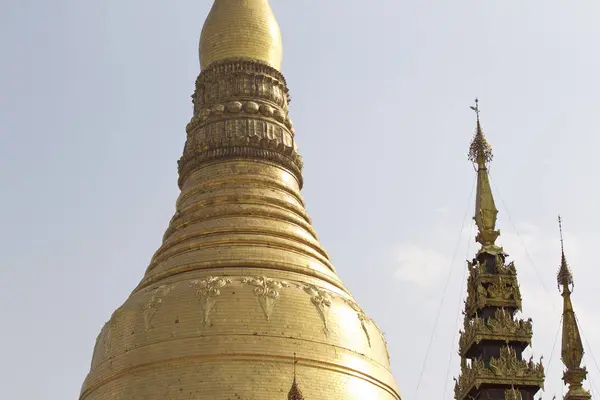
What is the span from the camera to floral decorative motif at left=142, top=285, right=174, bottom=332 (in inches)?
808

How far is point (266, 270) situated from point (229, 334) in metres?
2.23

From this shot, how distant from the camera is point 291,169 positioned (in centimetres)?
2494

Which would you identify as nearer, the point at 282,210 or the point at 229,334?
the point at 229,334

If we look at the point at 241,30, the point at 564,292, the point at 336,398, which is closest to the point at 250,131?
the point at 241,30

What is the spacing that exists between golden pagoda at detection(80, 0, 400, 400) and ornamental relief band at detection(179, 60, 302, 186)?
3 cm

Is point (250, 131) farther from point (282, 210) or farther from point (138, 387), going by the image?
point (138, 387)

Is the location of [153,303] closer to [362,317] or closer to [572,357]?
[362,317]

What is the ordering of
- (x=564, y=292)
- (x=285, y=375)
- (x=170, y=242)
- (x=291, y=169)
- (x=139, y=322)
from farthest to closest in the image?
1. (x=564, y=292)
2. (x=291, y=169)
3. (x=170, y=242)
4. (x=139, y=322)
5. (x=285, y=375)

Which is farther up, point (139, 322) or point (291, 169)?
point (291, 169)

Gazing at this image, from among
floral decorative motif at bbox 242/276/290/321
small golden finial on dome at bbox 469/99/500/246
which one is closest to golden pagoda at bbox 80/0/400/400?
floral decorative motif at bbox 242/276/290/321

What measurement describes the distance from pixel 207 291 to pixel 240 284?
0.70 metres

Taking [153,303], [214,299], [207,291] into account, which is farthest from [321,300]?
[153,303]

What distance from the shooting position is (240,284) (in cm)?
2062

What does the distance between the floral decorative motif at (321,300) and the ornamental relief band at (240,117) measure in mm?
4547
